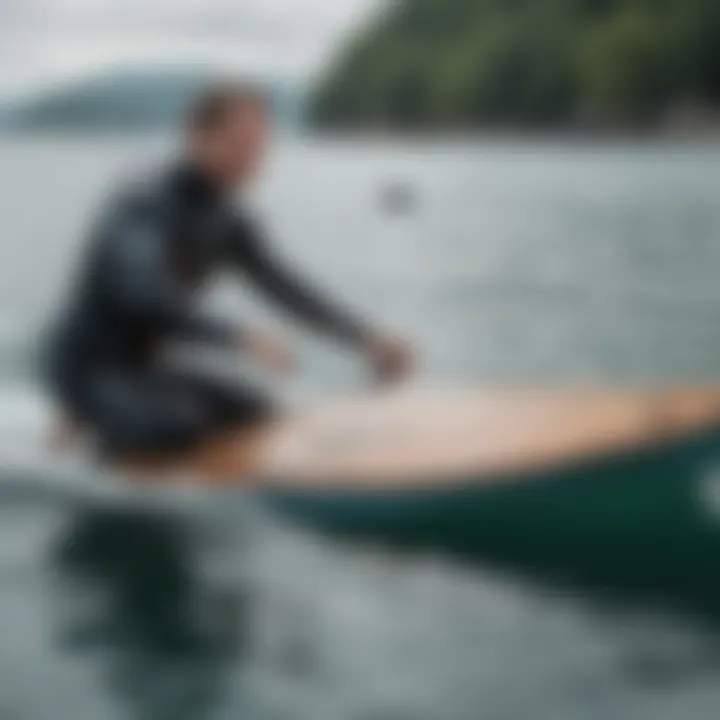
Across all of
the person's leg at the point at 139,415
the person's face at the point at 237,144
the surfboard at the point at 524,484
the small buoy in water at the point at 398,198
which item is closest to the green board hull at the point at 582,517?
the surfboard at the point at 524,484

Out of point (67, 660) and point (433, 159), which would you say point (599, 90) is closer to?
point (433, 159)

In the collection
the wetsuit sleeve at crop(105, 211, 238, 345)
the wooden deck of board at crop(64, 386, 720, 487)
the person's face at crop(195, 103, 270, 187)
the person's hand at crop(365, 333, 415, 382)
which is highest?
the person's face at crop(195, 103, 270, 187)

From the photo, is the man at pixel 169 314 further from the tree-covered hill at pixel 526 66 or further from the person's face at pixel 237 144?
the tree-covered hill at pixel 526 66

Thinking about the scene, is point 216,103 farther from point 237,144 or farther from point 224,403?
point 224,403

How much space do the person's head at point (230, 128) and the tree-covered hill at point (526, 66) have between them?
119mm

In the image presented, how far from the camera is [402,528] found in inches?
64.1

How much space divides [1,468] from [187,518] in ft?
0.74

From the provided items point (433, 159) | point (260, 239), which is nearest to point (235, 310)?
point (260, 239)

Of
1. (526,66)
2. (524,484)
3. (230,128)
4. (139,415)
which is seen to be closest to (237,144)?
(230,128)

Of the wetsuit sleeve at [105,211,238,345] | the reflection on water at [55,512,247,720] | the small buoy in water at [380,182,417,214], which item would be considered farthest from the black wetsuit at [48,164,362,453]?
the small buoy in water at [380,182,417,214]

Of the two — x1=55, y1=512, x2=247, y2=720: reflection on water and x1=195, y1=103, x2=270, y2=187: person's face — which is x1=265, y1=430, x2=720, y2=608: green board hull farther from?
x1=195, y1=103, x2=270, y2=187: person's face

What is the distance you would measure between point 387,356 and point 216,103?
0.29 meters

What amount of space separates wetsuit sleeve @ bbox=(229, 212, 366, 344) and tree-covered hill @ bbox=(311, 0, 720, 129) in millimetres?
134

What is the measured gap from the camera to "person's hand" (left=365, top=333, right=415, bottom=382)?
5.33 feet
